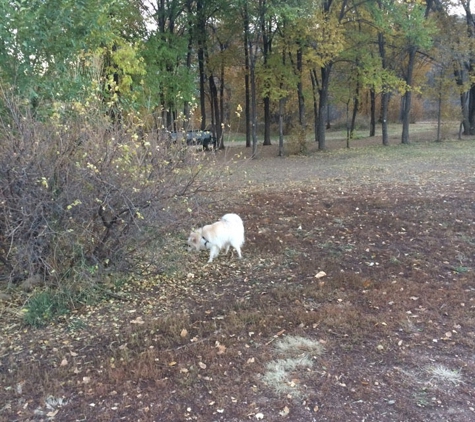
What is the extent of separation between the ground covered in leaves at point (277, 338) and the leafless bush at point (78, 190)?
18.9 inches

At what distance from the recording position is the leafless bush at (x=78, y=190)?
12.5 feet

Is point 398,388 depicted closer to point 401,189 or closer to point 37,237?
point 37,237

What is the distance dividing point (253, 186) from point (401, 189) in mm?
3754

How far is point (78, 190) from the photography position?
400cm

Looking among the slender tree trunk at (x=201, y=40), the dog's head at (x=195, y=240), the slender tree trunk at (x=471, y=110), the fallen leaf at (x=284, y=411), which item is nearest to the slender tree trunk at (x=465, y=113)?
the slender tree trunk at (x=471, y=110)

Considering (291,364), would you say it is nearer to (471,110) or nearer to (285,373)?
(285,373)

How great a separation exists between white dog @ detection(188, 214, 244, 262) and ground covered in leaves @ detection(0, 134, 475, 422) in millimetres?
204

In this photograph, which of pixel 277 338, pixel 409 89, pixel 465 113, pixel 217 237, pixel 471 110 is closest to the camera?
pixel 277 338

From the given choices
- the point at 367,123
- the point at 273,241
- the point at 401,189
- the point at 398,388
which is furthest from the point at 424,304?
the point at 367,123

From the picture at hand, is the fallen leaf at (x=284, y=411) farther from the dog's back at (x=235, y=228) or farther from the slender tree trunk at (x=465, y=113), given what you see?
the slender tree trunk at (x=465, y=113)

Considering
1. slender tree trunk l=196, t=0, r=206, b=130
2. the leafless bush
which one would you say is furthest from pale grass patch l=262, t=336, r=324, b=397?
slender tree trunk l=196, t=0, r=206, b=130

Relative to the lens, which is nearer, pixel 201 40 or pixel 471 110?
pixel 201 40

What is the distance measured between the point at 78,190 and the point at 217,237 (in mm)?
2146

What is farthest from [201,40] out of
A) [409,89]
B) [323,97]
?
[409,89]
